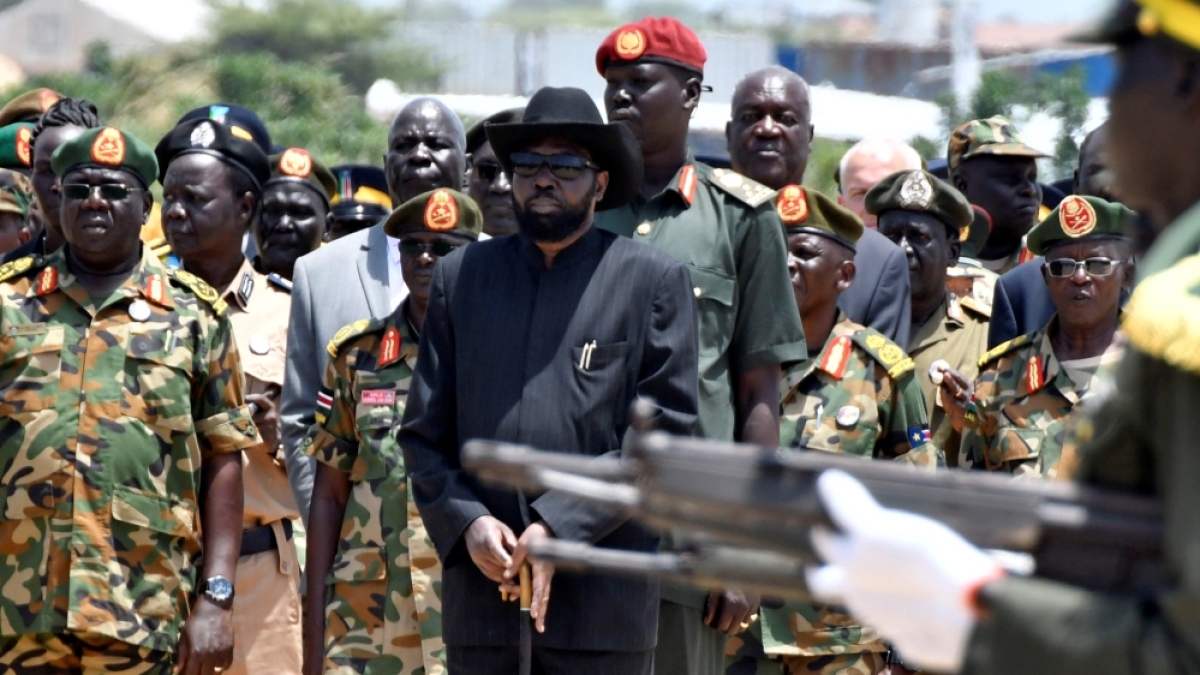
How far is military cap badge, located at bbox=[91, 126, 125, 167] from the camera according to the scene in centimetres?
604

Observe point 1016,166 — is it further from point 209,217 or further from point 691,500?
point 691,500

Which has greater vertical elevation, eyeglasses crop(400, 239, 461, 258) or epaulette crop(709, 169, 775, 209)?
epaulette crop(709, 169, 775, 209)

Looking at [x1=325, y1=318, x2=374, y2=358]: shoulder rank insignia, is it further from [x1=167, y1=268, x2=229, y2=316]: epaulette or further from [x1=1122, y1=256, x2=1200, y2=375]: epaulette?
[x1=1122, y1=256, x2=1200, y2=375]: epaulette

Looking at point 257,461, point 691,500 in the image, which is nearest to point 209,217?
point 257,461

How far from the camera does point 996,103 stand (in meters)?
19.5

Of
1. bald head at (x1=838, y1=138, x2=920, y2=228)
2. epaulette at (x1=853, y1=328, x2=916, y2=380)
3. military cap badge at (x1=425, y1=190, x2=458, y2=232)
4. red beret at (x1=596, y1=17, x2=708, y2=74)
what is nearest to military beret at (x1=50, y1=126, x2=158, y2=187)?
military cap badge at (x1=425, y1=190, x2=458, y2=232)

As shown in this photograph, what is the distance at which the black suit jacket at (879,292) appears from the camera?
24.8 ft

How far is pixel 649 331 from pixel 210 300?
1.76 metres

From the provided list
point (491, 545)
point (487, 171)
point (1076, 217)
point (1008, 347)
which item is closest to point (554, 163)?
point (491, 545)

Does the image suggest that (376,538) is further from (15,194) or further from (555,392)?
(15,194)

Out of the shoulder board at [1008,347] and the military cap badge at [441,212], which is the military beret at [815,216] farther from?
the military cap badge at [441,212]

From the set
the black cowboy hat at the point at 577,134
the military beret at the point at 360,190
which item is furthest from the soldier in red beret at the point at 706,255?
the military beret at the point at 360,190

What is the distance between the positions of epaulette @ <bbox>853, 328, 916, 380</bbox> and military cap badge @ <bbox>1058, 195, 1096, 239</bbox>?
78 centimetres

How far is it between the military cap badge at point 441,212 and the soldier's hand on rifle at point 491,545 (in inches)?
74.3
